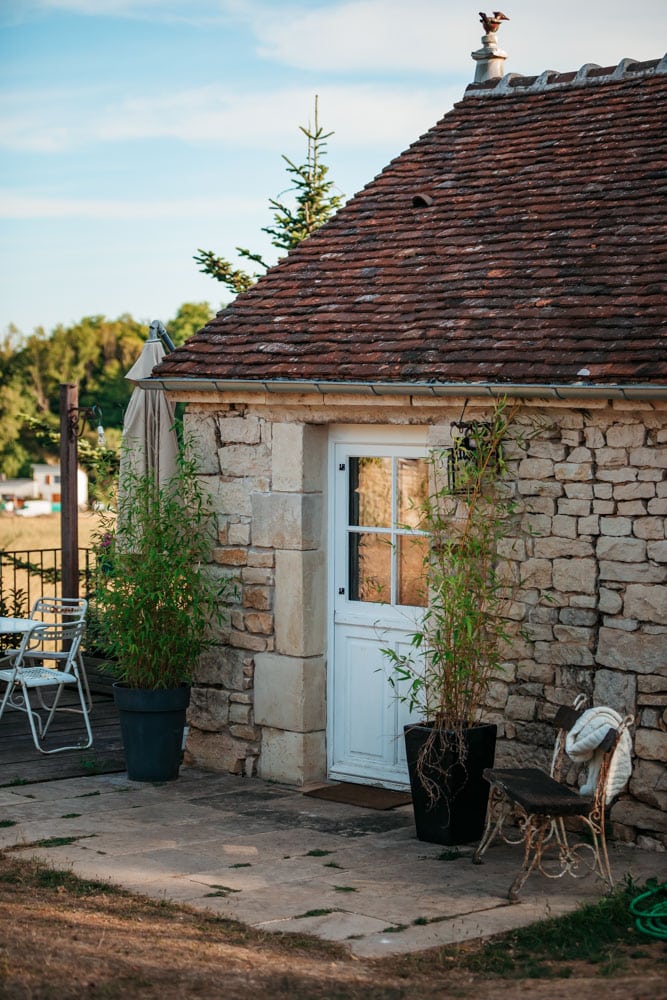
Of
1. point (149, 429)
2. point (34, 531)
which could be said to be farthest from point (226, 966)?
point (34, 531)

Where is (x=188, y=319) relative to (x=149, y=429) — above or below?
above

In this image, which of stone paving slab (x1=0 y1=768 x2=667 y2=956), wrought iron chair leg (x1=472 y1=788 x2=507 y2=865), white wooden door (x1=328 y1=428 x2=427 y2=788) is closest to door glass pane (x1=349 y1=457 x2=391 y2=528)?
white wooden door (x1=328 y1=428 x2=427 y2=788)

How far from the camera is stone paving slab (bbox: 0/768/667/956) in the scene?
607cm

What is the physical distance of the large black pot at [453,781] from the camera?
717 centimetres

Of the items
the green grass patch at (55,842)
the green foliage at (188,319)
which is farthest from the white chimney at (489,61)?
the green foliage at (188,319)

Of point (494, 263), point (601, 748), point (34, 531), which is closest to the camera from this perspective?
point (601, 748)

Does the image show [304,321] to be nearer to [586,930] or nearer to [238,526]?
[238,526]

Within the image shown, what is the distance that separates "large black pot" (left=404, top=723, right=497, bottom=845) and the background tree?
8.74m

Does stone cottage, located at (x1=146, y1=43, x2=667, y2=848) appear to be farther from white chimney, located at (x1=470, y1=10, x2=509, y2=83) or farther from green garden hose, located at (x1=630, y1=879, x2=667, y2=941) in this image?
green garden hose, located at (x1=630, y1=879, x2=667, y2=941)

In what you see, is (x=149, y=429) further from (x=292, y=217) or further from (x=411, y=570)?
(x=292, y=217)

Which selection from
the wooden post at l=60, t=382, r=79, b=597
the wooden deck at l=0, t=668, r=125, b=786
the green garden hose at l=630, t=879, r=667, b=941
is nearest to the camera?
the green garden hose at l=630, t=879, r=667, b=941

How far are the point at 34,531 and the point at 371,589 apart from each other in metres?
32.7

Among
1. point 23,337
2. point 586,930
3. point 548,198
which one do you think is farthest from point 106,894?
point 23,337

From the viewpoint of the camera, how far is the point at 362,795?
8.49 metres
